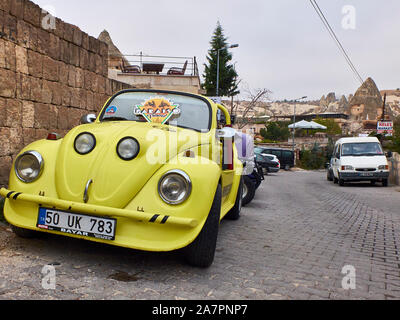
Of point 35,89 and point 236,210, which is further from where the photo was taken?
point 35,89

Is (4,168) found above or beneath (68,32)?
beneath

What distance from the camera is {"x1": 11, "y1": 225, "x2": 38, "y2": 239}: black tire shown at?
11.8 ft

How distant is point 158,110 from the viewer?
434 centimetres

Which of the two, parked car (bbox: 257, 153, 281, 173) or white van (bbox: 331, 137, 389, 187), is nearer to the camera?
white van (bbox: 331, 137, 389, 187)

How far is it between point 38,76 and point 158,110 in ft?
10.3

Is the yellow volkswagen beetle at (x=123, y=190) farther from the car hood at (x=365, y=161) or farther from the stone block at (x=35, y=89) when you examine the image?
the car hood at (x=365, y=161)

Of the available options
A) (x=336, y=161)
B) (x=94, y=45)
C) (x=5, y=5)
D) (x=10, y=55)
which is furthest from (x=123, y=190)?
(x=336, y=161)

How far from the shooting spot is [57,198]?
315 centimetres

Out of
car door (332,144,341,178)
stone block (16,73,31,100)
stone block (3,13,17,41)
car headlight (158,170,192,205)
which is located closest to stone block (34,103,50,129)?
stone block (16,73,31,100)

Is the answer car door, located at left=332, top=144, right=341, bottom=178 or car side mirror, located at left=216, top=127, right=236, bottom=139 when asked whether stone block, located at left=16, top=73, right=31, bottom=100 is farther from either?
car door, located at left=332, top=144, right=341, bottom=178

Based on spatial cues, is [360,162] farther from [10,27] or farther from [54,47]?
[10,27]

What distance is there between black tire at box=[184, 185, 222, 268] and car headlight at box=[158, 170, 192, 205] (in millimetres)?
373
